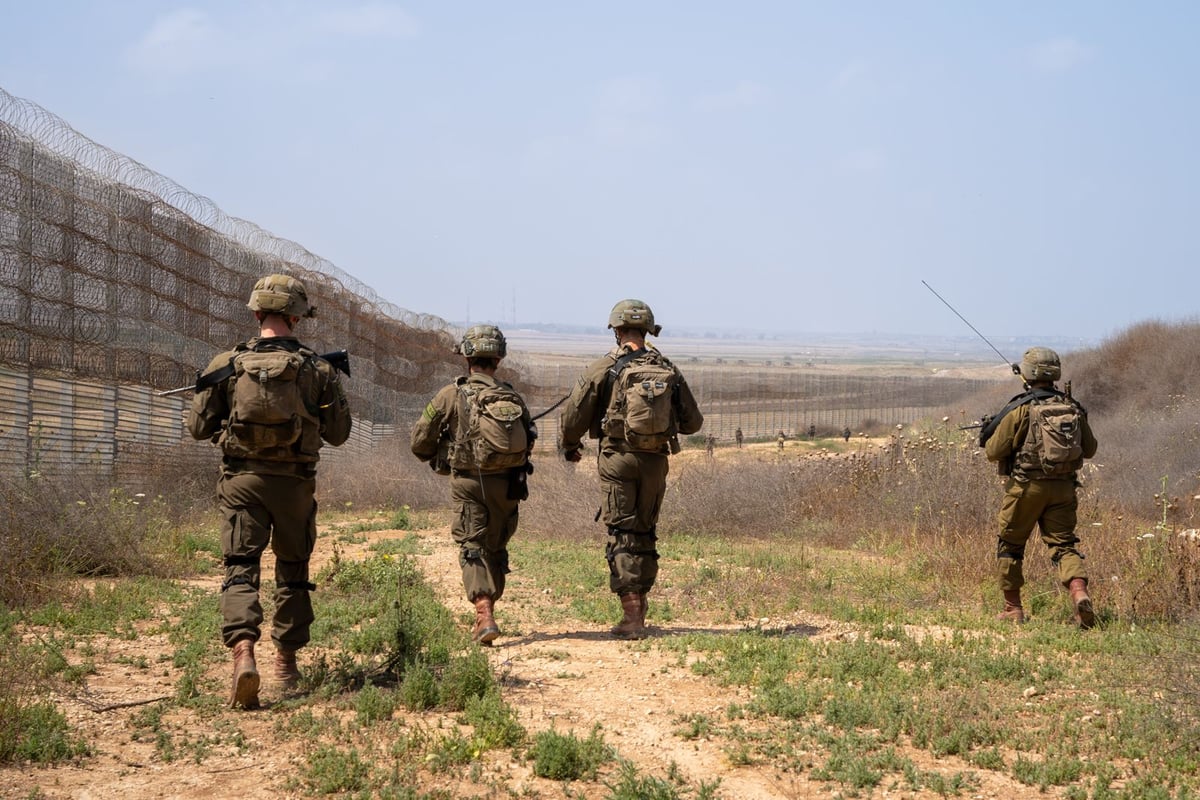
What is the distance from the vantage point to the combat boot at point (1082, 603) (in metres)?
7.04

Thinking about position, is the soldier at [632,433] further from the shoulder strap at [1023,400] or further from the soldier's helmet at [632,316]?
the shoulder strap at [1023,400]

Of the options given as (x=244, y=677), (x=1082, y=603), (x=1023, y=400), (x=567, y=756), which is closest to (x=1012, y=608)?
(x=1082, y=603)

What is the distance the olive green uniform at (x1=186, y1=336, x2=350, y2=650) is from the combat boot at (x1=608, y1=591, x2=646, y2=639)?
207 cm

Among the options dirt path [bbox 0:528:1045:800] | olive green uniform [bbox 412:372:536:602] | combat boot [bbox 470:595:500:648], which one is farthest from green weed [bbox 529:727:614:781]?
olive green uniform [bbox 412:372:536:602]

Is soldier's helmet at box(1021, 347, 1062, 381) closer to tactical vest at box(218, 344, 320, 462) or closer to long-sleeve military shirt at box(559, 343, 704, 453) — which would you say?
long-sleeve military shirt at box(559, 343, 704, 453)

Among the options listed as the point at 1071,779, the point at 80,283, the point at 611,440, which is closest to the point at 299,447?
the point at 611,440

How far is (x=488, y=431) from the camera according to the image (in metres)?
6.67

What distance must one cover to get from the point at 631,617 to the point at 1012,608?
8.04 feet

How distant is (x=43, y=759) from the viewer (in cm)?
439

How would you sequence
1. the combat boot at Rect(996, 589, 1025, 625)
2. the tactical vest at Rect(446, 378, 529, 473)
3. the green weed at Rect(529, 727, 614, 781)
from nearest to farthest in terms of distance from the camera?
the green weed at Rect(529, 727, 614, 781) → the tactical vest at Rect(446, 378, 529, 473) → the combat boot at Rect(996, 589, 1025, 625)

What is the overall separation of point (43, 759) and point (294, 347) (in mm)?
2156

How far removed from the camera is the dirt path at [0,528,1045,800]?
4312mm

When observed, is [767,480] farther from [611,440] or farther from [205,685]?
[205,685]

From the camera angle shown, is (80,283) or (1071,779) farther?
(80,283)
